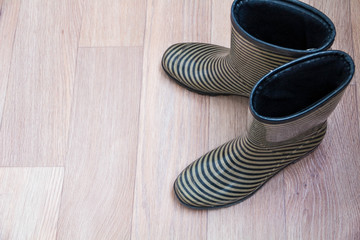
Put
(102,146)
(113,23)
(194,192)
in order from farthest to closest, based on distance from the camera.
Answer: (113,23), (102,146), (194,192)

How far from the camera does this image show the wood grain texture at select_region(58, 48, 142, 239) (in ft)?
2.91

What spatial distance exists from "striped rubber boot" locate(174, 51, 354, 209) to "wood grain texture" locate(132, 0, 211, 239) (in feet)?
0.16

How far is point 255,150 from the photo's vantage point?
775 mm

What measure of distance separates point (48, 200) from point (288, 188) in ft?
1.73

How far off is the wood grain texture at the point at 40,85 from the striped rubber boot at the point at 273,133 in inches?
13.1

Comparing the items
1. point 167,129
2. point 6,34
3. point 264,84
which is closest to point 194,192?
point 167,129

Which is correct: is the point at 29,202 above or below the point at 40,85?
below

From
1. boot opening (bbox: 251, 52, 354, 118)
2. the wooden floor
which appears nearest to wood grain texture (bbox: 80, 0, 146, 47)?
the wooden floor

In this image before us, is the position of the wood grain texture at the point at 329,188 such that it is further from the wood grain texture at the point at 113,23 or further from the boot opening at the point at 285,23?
the wood grain texture at the point at 113,23

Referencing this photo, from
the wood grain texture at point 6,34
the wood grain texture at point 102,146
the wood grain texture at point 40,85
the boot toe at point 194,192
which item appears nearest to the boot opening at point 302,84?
the boot toe at point 194,192

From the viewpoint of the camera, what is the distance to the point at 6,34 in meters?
1.06

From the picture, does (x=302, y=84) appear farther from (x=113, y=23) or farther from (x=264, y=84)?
(x=113, y=23)

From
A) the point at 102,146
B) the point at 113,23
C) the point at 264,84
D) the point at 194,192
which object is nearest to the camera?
the point at 264,84

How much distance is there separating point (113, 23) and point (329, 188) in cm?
66
